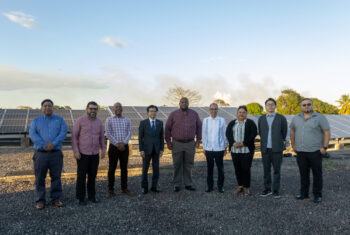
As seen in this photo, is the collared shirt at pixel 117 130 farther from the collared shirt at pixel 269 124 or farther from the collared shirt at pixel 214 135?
the collared shirt at pixel 269 124

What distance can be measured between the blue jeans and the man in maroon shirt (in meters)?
2.40

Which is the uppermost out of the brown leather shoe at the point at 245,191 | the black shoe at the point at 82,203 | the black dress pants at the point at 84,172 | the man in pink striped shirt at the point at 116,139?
the man in pink striped shirt at the point at 116,139

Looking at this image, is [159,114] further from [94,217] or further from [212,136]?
[94,217]

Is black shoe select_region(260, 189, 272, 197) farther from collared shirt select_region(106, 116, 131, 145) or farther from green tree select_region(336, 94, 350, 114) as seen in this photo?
green tree select_region(336, 94, 350, 114)

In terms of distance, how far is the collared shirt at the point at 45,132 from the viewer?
4.79m

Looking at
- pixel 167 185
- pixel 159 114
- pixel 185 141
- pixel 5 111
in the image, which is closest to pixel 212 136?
pixel 185 141

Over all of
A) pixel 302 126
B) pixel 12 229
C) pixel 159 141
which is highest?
pixel 302 126

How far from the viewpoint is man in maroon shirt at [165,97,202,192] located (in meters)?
6.06

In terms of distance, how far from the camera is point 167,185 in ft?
22.2

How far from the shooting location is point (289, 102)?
44500 millimetres

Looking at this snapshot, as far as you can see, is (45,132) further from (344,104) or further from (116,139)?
(344,104)

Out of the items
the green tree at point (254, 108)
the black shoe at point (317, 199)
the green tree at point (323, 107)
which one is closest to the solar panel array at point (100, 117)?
the black shoe at point (317, 199)

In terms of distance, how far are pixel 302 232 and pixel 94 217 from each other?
326 centimetres

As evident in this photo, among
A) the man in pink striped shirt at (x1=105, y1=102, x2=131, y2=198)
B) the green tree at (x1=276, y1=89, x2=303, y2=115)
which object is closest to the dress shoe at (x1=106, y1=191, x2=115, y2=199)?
the man in pink striped shirt at (x1=105, y1=102, x2=131, y2=198)
